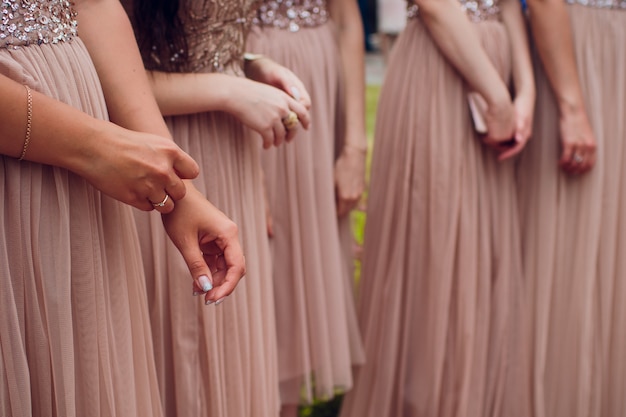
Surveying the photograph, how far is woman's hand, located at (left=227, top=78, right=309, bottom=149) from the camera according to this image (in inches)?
66.0

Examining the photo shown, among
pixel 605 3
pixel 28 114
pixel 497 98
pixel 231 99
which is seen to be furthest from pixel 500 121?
pixel 28 114

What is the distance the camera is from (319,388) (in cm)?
233

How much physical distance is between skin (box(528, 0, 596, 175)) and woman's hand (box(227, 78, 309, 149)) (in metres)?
0.98

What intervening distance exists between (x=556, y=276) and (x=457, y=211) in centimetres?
40

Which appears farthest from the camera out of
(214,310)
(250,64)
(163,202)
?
(250,64)

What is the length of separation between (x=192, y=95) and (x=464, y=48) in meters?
0.93

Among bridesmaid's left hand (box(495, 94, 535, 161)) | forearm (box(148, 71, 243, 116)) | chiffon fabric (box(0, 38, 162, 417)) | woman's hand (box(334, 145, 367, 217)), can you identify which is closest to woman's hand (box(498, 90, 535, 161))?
bridesmaid's left hand (box(495, 94, 535, 161))

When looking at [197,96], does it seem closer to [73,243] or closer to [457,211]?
[73,243]

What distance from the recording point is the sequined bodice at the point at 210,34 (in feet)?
5.53

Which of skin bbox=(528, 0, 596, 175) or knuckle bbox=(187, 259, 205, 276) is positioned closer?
knuckle bbox=(187, 259, 205, 276)

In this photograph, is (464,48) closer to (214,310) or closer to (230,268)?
(214,310)

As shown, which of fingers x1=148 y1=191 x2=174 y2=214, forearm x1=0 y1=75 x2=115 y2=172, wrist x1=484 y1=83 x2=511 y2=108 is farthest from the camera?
wrist x1=484 y1=83 x2=511 y2=108

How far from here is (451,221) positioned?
2355 millimetres

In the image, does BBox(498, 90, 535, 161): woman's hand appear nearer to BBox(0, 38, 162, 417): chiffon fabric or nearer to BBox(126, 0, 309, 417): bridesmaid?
BBox(126, 0, 309, 417): bridesmaid
